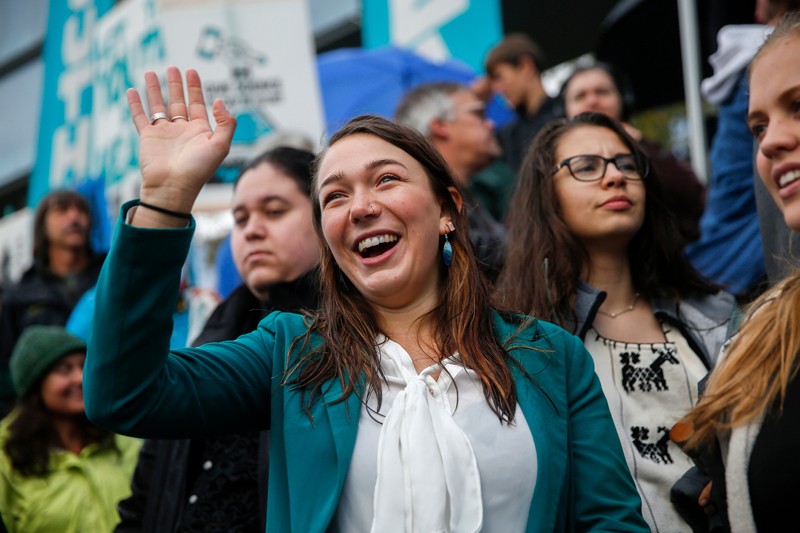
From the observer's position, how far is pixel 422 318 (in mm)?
2598

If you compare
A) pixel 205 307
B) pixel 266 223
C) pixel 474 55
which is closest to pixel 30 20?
pixel 474 55

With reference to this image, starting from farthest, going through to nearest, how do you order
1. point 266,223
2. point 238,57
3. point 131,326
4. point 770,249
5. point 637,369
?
point 238,57 → point 266,223 → point 770,249 → point 637,369 → point 131,326

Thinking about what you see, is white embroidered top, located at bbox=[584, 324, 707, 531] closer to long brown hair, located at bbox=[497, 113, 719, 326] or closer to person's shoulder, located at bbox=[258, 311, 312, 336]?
long brown hair, located at bbox=[497, 113, 719, 326]

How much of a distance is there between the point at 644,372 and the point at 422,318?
0.91m

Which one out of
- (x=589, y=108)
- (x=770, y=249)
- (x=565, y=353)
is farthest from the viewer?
(x=589, y=108)

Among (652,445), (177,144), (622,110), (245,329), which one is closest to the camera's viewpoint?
(177,144)

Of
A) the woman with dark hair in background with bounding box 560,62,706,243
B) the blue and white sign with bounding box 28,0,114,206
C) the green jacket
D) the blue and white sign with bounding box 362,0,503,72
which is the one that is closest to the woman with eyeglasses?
the woman with dark hair in background with bounding box 560,62,706,243

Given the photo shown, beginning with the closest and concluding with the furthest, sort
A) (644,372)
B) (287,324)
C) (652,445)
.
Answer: (287,324)
(652,445)
(644,372)

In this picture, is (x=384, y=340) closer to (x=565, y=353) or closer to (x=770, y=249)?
(x=565, y=353)

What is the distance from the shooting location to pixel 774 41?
2.58 meters

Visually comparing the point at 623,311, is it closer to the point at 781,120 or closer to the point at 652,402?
the point at 652,402

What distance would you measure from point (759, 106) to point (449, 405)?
1071 millimetres

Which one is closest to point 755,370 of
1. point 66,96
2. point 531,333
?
point 531,333

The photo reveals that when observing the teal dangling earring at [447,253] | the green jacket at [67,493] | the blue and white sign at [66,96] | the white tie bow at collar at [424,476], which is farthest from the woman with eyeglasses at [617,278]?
the blue and white sign at [66,96]
